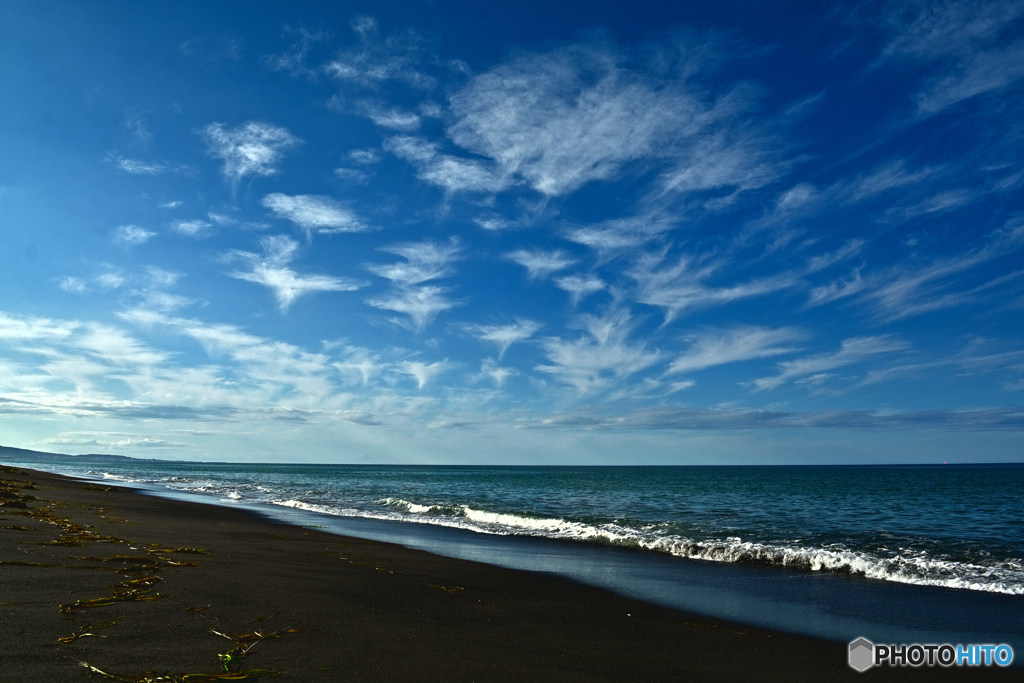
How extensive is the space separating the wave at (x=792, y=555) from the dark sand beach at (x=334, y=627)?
18.4 ft

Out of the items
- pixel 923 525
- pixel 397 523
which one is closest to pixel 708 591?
pixel 397 523

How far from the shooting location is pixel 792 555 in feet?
42.3

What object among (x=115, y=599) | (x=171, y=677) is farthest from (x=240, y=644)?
(x=115, y=599)

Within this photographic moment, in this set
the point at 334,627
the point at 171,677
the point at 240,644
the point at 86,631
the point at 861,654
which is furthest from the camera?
the point at 861,654

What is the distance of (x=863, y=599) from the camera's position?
31.3 ft

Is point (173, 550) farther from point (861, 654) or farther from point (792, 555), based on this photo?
point (792, 555)

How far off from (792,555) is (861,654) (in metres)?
6.85

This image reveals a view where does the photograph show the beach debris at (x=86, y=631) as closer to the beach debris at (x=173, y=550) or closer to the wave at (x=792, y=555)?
the beach debris at (x=173, y=550)

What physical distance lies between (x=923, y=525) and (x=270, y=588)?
2194 centimetres

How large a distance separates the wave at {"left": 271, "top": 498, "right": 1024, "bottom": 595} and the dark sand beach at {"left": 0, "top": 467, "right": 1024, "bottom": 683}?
18.4 feet

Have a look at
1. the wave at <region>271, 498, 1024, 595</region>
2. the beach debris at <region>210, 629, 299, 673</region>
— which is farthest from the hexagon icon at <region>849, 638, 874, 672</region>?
the beach debris at <region>210, 629, 299, 673</region>

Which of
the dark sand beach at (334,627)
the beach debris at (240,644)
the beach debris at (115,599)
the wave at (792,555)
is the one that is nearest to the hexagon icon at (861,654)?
the dark sand beach at (334,627)

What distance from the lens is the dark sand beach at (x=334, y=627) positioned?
181 inches

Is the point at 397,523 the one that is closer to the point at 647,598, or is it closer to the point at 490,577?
the point at 490,577
